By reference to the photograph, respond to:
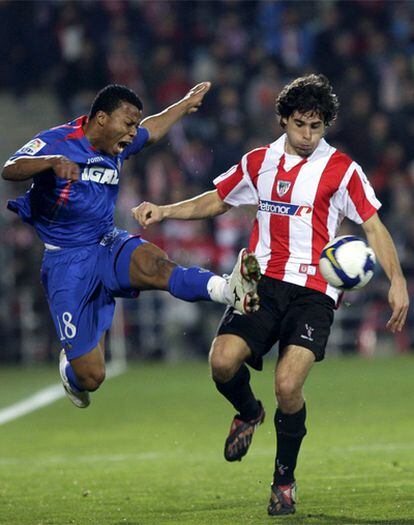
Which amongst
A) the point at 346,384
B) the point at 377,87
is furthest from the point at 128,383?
the point at 377,87

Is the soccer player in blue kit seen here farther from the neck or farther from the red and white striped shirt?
the red and white striped shirt

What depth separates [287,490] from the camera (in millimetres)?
7148

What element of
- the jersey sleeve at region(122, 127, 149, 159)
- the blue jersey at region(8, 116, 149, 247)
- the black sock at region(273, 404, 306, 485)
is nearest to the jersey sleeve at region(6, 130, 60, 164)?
the blue jersey at region(8, 116, 149, 247)

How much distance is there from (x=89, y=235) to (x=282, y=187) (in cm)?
138

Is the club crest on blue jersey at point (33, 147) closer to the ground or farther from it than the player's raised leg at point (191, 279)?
farther from it

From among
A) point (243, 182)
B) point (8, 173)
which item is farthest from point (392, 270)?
point (8, 173)

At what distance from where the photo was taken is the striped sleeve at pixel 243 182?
7668 mm

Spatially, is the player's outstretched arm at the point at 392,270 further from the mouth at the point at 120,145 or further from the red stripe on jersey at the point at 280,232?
the mouth at the point at 120,145

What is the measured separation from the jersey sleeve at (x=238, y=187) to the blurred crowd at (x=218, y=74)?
28.9ft

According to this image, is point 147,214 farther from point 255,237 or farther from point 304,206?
point 304,206

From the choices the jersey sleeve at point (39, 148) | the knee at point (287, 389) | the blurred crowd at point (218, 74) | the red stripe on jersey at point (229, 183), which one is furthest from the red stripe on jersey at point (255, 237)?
the blurred crowd at point (218, 74)

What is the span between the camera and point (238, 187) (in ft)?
25.5

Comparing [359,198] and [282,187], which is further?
[282,187]

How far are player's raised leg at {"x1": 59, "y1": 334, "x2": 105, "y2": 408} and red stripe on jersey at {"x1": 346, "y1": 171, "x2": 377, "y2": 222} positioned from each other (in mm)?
2042
